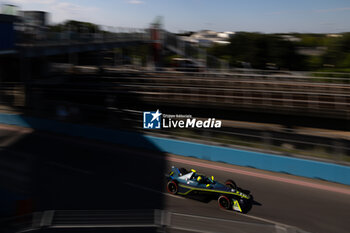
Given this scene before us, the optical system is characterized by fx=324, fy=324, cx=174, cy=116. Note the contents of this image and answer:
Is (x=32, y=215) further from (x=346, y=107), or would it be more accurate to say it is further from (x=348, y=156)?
(x=346, y=107)

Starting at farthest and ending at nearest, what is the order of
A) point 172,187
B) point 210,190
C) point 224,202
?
point 172,187 → point 210,190 → point 224,202

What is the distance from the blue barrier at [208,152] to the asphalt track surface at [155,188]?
0.83ft

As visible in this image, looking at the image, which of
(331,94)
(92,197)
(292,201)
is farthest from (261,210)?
(331,94)

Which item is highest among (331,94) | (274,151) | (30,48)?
(30,48)

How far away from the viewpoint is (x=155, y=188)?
28.3ft

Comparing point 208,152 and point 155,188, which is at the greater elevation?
point 208,152

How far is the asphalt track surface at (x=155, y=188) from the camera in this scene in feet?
23.3

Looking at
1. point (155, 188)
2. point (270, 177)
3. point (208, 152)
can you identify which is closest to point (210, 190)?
point (155, 188)

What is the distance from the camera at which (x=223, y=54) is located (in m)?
52.5

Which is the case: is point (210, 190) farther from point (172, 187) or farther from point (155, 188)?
point (155, 188)

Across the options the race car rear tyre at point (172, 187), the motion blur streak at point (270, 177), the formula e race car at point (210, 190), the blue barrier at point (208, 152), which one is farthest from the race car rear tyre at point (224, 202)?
the blue barrier at point (208, 152)

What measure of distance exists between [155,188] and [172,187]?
64 centimetres

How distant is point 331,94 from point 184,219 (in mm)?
14051

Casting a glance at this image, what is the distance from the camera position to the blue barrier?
9.28 meters
